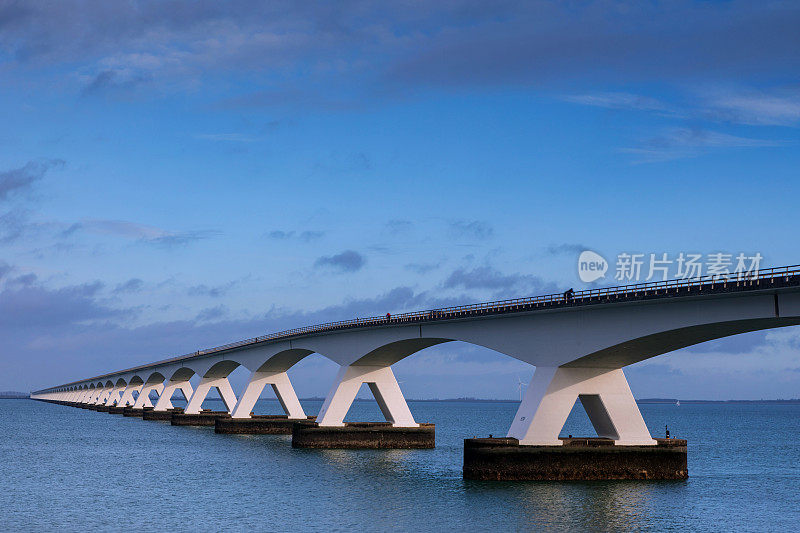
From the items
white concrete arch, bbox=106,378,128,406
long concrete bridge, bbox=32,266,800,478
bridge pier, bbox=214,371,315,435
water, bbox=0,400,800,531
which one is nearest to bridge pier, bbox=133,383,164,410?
white concrete arch, bbox=106,378,128,406

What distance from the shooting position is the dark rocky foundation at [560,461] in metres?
43.6

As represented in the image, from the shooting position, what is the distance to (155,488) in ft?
149

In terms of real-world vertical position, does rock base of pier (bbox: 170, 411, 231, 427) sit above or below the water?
above

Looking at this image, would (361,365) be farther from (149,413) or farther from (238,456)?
(149,413)

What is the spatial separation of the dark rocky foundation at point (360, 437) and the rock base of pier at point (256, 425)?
1941cm

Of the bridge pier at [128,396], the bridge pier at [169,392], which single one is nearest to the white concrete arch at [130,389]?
the bridge pier at [128,396]

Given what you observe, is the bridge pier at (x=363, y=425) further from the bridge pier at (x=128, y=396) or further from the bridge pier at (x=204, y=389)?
the bridge pier at (x=128, y=396)

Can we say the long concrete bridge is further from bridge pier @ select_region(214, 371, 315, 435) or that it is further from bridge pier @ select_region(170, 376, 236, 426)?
bridge pier @ select_region(170, 376, 236, 426)

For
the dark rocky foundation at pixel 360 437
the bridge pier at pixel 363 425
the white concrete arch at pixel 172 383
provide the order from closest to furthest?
the dark rocky foundation at pixel 360 437
the bridge pier at pixel 363 425
the white concrete arch at pixel 172 383

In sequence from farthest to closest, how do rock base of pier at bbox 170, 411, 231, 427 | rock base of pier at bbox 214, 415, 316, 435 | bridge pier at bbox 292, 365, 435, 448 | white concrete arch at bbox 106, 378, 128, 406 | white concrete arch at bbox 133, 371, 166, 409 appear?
white concrete arch at bbox 106, 378, 128, 406 → white concrete arch at bbox 133, 371, 166, 409 → rock base of pier at bbox 170, 411, 231, 427 → rock base of pier at bbox 214, 415, 316, 435 → bridge pier at bbox 292, 365, 435, 448

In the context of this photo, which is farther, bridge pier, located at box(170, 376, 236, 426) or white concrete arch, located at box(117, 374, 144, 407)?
white concrete arch, located at box(117, 374, 144, 407)

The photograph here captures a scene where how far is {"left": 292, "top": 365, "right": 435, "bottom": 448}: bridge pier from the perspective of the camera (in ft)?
224

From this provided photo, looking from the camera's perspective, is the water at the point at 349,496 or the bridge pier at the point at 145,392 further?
the bridge pier at the point at 145,392

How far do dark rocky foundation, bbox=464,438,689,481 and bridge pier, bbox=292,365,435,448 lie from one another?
2355cm
